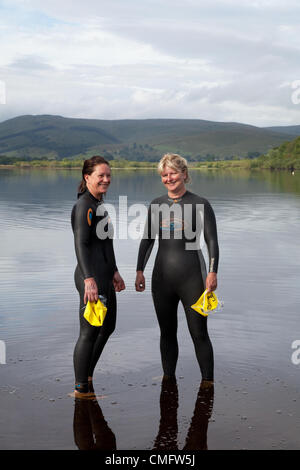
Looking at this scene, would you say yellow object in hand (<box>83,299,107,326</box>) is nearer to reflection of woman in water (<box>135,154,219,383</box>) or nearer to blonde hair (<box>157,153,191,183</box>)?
reflection of woman in water (<box>135,154,219,383</box>)

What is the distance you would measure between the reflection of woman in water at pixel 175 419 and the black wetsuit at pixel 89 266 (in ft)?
2.53

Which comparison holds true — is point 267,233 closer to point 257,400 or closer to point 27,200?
point 257,400

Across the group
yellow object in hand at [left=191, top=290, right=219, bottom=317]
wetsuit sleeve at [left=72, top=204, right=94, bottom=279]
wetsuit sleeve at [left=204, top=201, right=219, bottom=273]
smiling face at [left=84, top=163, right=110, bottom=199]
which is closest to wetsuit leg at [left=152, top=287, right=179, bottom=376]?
yellow object in hand at [left=191, top=290, right=219, bottom=317]

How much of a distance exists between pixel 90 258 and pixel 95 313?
1.66ft

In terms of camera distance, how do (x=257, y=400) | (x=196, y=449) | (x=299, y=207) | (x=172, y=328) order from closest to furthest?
A: 1. (x=196, y=449)
2. (x=257, y=400)
3. (x=172, y=328)
4. (x=299, y=207)

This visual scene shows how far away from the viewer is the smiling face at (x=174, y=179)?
19.9 feet

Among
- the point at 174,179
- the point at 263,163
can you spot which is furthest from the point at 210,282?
the point at 263,163

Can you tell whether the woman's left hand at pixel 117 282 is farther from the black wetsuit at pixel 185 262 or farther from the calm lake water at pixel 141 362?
the calm lake water at pixel 141 362

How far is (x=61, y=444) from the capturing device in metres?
4.88

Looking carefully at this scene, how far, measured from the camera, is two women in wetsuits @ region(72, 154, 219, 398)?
5.82 meters

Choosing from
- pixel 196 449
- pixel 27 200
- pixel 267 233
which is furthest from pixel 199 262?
pixel 27 200

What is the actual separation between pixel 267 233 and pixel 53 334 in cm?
1306

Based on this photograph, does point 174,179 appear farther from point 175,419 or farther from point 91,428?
point 91,428

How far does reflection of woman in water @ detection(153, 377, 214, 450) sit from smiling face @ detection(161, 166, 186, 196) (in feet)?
6.16
